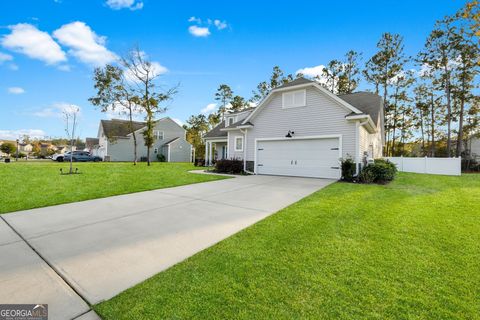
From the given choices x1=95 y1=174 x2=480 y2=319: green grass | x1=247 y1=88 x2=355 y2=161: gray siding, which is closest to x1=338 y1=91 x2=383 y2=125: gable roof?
x1=247 y1=88 x2=355 y2=161: gray siding

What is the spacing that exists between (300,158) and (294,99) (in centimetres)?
333

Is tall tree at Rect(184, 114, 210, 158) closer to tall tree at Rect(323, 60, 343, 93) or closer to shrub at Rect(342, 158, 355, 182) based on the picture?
tall tree at Rect(323, 60, 343, 93)

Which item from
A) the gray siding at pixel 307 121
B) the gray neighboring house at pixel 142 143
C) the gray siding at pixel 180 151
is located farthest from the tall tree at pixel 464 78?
the gray neighboring house at pixel 142 143

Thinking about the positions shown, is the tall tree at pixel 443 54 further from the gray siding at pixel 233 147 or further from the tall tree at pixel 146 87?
the tall tree at pixel 146 87

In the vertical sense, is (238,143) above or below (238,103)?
below

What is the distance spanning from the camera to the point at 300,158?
471 inches

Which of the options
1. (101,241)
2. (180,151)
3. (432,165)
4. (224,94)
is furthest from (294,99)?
(224,94)

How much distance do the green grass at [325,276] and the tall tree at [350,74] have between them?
85.4ft

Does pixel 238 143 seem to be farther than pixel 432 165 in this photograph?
No

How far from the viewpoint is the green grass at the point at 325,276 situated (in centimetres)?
195

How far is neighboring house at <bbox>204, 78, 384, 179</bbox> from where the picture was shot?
1059 centimetres

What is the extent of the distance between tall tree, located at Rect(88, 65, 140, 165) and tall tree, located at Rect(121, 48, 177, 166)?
62cm

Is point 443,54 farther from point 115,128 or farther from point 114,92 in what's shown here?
point 115,128

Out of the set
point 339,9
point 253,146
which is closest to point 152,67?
point 253,146
